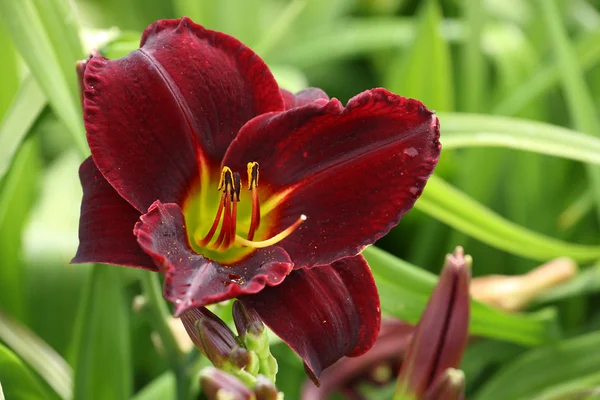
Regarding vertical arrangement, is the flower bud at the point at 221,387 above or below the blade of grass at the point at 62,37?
below

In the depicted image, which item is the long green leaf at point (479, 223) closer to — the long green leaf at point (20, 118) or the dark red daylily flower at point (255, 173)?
the dark red daylily flower at point (255, 173)

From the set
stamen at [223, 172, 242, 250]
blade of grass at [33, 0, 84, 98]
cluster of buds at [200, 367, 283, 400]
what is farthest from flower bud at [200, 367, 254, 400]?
blade of grass at [33, 0, 84, 98]

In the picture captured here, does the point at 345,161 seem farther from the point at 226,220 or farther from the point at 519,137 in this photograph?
the point at 519,137

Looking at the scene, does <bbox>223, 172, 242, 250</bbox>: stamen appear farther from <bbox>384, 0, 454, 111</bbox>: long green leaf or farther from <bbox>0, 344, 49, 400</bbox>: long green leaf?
<bbox>384, 0, 454, 111</bbox>: long green leaf

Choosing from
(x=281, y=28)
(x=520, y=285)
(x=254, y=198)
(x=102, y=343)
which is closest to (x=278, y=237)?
(x=254, y=198)

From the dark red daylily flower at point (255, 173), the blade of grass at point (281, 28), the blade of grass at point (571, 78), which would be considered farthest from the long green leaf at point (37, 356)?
the blade of grass at point (571, 78)

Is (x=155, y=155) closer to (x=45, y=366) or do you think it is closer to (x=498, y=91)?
(x=45, y=366)
